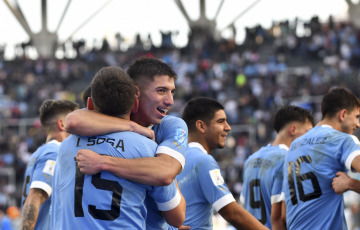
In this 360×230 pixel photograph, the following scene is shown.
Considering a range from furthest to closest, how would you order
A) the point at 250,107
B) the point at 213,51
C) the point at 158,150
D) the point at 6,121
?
1. the point at 213,51
2. the point at 6,121
3. the point at 250,107
4. the point at 158,150

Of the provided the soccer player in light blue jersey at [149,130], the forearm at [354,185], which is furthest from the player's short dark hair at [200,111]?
the soccer player in light blue jersey at [149,130]

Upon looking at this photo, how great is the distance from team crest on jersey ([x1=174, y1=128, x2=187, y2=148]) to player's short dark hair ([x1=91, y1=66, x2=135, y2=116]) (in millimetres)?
401

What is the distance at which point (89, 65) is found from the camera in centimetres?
3319

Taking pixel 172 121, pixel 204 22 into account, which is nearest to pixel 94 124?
pixel 172 121

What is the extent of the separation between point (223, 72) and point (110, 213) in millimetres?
25919

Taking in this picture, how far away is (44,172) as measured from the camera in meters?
6.24

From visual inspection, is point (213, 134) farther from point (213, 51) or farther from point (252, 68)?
point (213, 51)

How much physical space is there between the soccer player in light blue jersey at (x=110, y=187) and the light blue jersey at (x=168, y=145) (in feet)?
0.32

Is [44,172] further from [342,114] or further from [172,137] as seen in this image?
A: [342,114]

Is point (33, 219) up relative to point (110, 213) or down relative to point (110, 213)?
down

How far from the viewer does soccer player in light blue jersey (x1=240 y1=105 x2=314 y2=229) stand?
23.2 ft

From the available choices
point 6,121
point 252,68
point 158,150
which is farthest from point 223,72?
point 158,150

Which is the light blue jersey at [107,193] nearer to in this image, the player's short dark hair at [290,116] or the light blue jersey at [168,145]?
the light blue jersey at [168,145]

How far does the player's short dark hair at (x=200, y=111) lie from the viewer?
18.7 ft
